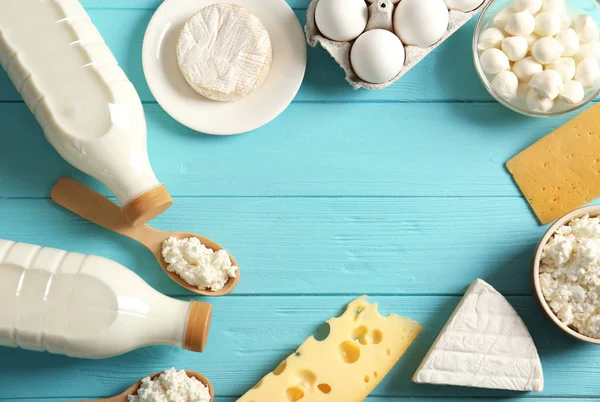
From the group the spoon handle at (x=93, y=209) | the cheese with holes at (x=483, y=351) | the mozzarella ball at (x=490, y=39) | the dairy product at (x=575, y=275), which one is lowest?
the cheese with holes at (x=483, y=351)

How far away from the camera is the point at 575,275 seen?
97 centimetres

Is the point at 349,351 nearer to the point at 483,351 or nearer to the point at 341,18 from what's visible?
the point at 483,351

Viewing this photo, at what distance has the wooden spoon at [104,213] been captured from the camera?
1006 mm

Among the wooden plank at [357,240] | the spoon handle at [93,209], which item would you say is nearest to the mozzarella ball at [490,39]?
the wooden plank at [357,240]

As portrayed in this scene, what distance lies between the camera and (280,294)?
105 cm

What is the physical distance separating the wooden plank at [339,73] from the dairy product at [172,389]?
18.8 inches

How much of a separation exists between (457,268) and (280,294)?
0.32 metres

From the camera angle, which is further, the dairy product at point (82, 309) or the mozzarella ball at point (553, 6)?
the mozzarella ball at point (553, 6)

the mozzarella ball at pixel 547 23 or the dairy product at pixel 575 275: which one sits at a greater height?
the mozzarella ball at pixel 547 23

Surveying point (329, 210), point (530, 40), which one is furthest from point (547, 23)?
point (329, 210)

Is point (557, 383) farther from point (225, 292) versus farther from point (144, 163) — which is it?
point (144, 163)

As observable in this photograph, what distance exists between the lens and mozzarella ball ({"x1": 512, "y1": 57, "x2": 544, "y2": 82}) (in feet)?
3.32

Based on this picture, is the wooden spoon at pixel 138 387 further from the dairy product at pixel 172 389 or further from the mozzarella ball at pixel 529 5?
the mozzarella ball at pixel 529 5

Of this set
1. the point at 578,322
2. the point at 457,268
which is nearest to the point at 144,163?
the point at 457,268
